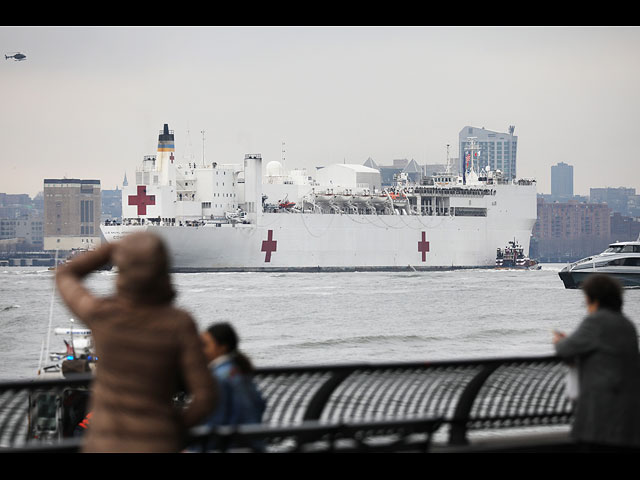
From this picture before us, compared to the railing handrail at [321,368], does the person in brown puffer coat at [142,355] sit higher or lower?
higher

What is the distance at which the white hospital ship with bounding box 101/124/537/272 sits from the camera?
196ft

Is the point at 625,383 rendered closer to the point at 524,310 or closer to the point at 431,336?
the point at 431,336

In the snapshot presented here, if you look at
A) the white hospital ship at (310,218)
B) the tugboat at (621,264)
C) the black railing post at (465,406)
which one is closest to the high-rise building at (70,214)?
the white hospital ship at (310,218)

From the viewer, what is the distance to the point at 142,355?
298 centimetres

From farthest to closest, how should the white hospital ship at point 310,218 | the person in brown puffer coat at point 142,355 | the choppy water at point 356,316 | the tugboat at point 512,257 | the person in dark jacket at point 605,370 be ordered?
the tugboat at point 512,257 < the white hospital ship at point 310,218 < the choppy water at point 356,316 < the person in dark jacket at point 605,370 < the person in brown puffer coat at point 142,355

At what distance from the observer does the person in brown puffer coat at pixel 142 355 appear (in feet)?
9.64

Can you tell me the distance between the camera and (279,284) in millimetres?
51844

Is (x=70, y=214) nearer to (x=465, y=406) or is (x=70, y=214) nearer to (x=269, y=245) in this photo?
(x=269, y=245)

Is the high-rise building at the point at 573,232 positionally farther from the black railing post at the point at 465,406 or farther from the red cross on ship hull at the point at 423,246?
the black railing post at the point at 465,406

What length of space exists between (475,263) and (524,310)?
30.8 m

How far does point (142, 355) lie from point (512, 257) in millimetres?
68800

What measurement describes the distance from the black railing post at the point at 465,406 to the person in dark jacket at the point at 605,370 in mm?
1083

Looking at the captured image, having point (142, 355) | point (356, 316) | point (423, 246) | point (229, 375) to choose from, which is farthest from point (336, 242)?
point (142, 355)
